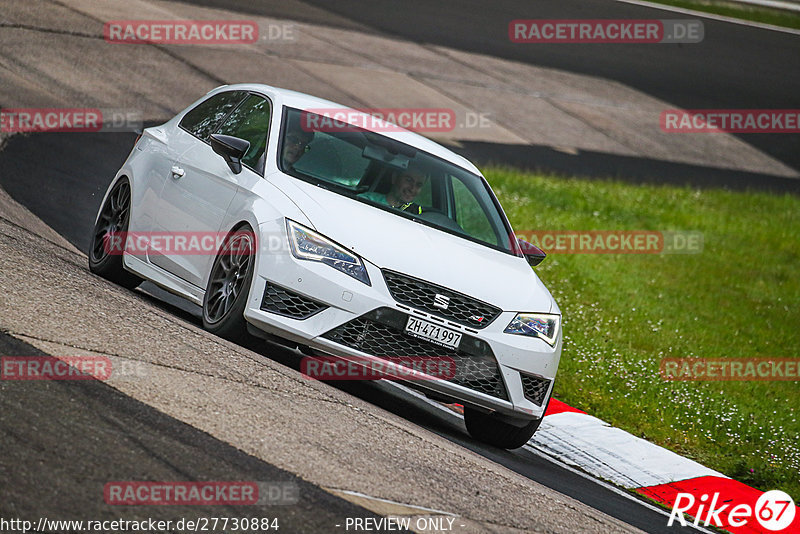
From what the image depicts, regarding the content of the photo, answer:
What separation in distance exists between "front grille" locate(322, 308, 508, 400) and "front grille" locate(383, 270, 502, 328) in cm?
11

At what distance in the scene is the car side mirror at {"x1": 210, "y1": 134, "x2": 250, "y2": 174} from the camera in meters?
7.60

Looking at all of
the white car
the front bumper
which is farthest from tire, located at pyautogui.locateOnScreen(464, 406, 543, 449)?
the front bumper

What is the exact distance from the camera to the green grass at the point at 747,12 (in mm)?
32906

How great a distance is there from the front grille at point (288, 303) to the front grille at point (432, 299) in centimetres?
46

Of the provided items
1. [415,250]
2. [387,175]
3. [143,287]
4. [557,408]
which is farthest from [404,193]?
[143,287]

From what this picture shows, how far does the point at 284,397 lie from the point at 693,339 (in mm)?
7506

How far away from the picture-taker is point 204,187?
26.0 ft

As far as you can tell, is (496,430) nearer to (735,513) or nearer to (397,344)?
(397,344)

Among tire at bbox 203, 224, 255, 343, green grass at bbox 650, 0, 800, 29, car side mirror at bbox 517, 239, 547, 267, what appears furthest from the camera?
green grass at bbox 650, 0, 800, 29

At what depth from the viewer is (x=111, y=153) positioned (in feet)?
48.2

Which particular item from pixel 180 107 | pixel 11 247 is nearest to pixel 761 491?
pixel 11 247

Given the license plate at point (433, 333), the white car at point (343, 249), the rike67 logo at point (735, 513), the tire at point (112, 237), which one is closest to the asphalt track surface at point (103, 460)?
the white car at point (343, 249)

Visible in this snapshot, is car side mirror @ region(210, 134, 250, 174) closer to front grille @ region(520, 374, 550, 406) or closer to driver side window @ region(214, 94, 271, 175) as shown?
driver side window @ region(214, 94, 271, 175)

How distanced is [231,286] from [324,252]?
2.40 ft
